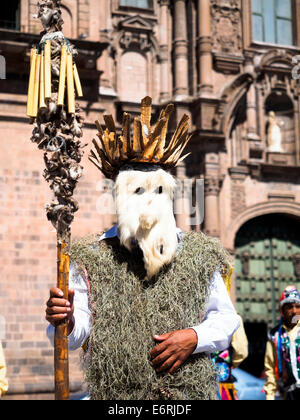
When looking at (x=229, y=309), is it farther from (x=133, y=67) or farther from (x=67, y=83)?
(x=133, y=67)

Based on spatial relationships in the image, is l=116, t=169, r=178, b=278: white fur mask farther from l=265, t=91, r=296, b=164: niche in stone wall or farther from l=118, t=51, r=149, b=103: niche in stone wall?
l=265, t=91, r=296, b=164: niche in stone wall

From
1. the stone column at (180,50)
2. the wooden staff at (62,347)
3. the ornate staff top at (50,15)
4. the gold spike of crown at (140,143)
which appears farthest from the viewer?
the stone column at (180,50)

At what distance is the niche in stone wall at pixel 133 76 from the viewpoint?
12789 millimetres

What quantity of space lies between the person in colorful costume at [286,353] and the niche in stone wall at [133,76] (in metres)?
7.49

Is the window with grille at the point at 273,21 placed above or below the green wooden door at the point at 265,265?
above

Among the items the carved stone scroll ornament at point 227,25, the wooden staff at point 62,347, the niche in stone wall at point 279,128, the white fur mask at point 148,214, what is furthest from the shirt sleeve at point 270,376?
the carved stone scroll ornament at point 227,25

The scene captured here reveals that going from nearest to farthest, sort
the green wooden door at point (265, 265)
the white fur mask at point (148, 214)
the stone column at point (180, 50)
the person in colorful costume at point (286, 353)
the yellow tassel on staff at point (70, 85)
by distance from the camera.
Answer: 1. the yellow tassel on staff at point (70, 85)
2. the white fur mask at point (148, 214)
3. the person in colorful costume at point (286, 353)
4. the stone column at point (180, 50)
5. the green wooden door at point (265, 265)

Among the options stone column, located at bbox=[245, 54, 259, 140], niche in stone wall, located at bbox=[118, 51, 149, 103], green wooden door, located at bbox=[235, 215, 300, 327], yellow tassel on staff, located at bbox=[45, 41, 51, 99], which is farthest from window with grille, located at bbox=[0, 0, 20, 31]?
yellow tassel on staff, located at bbox=[45, 41, 51, 99]

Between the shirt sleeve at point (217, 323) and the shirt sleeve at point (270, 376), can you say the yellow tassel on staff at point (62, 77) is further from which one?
the shirt sleeve at point (270, 376)

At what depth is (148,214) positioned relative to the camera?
329 centimetres

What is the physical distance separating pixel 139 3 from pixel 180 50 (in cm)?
126

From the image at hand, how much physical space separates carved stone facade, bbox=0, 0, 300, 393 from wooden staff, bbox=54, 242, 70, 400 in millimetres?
7249

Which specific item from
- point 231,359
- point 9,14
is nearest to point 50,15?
point 231,359
